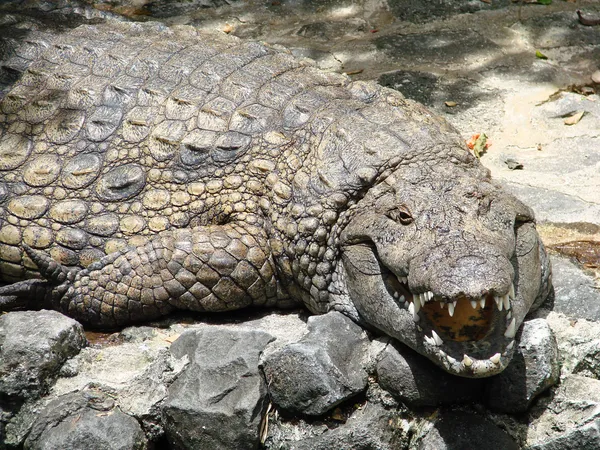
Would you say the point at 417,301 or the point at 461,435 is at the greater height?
the point at 417,301

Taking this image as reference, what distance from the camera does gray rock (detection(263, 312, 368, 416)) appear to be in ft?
11.9

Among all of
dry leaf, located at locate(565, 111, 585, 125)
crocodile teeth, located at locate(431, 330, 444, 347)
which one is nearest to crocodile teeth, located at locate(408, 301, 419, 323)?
crocodile teeth, located at locate(431, 330, 444, 347)

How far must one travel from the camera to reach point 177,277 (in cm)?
429

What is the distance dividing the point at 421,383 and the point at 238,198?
1481 mm

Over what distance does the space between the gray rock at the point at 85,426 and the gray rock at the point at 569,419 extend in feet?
6.01

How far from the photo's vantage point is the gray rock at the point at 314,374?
3627 millimetres

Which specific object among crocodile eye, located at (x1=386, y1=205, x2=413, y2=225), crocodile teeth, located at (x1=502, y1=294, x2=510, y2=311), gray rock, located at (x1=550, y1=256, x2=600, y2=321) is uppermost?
crocodile eye, located at (x1=386, y1=205, x2=413, y2=225)

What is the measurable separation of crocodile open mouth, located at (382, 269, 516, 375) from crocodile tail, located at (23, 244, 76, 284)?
6.52ft

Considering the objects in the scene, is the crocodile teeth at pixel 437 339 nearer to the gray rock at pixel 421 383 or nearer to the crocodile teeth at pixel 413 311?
the crocodile teeth at pixel 413 311

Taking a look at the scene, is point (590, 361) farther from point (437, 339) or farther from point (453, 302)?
point (453, 302)

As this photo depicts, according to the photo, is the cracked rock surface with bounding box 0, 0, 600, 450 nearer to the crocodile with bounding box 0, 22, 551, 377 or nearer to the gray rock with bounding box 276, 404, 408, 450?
the gray rock with bounding box 276, 404, 408, 450

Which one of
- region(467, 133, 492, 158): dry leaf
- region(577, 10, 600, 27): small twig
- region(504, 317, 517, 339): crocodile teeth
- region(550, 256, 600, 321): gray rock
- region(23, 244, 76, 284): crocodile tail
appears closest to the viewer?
region(504, 317, 517, 339): crocodile teeth

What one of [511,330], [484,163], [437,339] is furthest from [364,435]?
[484,163]

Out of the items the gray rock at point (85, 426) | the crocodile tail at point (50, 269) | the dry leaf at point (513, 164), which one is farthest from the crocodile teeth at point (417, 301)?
the dry leaf at point (513, 164)
